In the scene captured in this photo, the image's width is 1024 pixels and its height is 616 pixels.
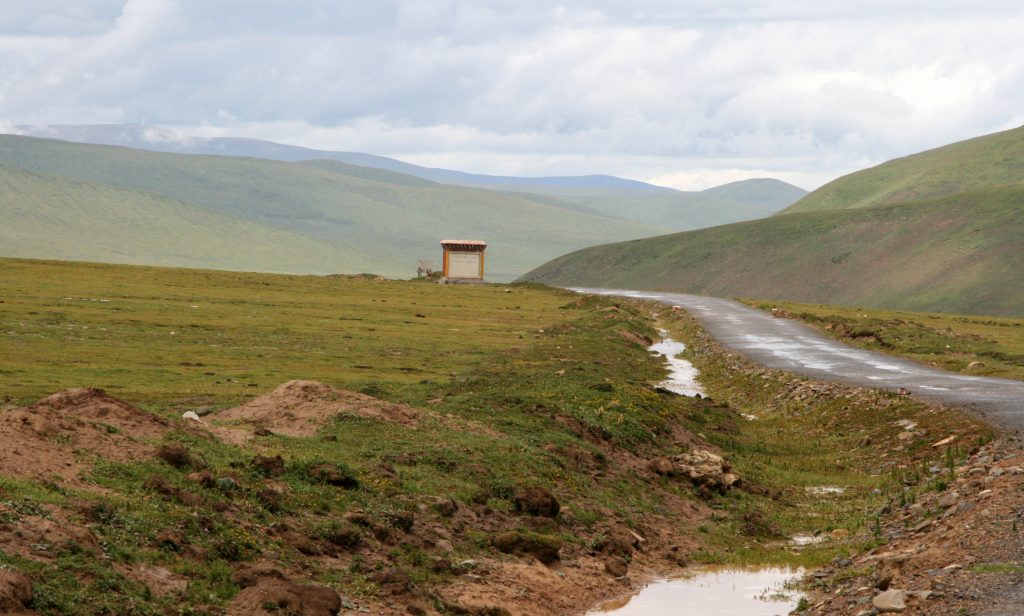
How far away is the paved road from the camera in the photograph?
107 feet

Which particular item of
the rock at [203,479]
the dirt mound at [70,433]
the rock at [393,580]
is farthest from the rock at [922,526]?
the dirt mound at [70,433]

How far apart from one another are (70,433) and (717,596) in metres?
10.1

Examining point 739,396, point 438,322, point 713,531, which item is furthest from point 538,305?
point 713,531

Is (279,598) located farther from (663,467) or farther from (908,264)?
(908,264)

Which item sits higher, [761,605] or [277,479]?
[277,479]

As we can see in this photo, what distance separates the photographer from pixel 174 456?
718 inches

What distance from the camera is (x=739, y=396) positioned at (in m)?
42.8

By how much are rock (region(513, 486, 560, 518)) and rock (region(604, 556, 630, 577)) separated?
5.40ft

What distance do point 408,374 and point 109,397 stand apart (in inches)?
807

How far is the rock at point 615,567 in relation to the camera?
19234 mm

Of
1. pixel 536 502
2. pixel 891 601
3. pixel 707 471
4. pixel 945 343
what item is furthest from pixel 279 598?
pixel 945 343

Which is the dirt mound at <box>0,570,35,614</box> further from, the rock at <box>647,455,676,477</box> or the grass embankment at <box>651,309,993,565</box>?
the rock at <box>647,455,676,477</box>

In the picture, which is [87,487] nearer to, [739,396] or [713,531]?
[713,531]

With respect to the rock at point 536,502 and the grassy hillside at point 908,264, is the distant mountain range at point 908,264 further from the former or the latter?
the rock at point 536,502
